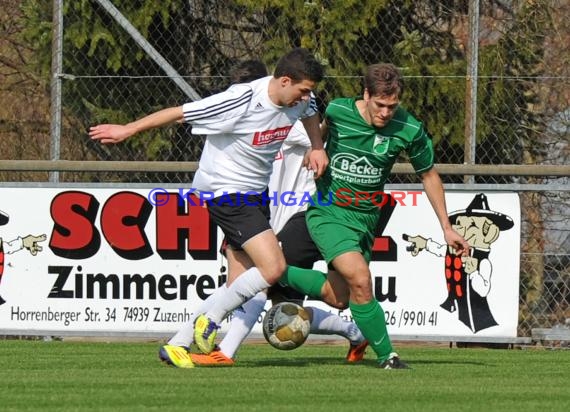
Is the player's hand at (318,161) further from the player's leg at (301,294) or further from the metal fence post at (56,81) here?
the metal fence post at (56,81)

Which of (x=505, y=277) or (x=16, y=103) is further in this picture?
(x=16, y=103)

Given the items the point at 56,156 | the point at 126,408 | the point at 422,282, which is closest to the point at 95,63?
the point at 56,156

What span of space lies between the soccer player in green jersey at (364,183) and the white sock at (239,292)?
405mm

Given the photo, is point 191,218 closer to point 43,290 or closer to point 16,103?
→ point 43,290

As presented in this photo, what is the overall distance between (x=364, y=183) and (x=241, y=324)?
1082 mm

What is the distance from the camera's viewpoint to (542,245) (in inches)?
431

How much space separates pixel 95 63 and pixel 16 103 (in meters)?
1.86

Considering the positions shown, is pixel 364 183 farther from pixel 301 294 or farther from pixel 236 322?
pixel 301 294

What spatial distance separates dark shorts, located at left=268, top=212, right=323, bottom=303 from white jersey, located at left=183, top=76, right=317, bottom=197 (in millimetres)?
1008

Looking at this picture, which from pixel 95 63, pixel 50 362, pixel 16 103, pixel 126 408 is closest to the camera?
pixel 126 408

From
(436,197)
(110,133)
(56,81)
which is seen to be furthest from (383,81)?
(56,81)

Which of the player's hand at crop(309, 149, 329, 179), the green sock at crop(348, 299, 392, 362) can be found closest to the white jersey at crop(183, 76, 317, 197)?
the player's hand at crop(309, 149, 329, 179)

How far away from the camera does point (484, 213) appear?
34.4ft

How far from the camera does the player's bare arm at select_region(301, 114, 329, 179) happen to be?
7.62 meters
